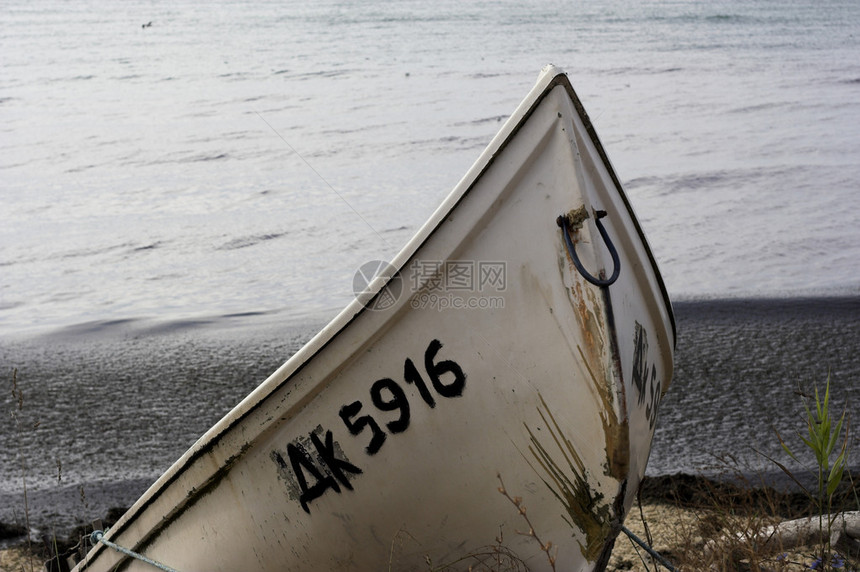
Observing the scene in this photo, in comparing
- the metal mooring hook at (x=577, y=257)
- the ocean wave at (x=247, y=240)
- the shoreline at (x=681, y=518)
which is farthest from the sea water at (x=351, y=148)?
the metal mooring hook at (x=577, y=257)

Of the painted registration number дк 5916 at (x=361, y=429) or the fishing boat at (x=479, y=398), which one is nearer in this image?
the fishing boat at (x=479, y=398)

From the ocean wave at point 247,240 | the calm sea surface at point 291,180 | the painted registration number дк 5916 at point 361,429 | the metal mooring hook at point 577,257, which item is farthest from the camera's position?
the ocean wave at point 247,240

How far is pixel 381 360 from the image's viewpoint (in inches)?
96.2

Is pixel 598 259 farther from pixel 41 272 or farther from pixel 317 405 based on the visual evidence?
pixel 41 272

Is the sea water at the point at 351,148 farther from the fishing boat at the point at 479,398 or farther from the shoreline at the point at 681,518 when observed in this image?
the fishing boat at the point at 479,398

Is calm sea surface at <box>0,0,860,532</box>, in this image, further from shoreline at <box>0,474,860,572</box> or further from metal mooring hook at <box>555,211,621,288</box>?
metal mooring hook at <box>555,211,621,288</box>

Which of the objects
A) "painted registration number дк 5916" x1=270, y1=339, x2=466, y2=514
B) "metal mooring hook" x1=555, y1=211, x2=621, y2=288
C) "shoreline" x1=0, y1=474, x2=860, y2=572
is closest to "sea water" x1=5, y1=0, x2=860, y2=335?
"shoreline" x1=0, y1=474, x2=860, y2=572

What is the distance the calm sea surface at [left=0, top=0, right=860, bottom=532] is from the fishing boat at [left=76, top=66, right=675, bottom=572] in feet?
4.51

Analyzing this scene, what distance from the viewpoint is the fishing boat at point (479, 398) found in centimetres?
230

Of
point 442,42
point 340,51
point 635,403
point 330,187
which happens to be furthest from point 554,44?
point 635,403

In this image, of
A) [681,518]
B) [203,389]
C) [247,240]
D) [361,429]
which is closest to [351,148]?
[247,240]

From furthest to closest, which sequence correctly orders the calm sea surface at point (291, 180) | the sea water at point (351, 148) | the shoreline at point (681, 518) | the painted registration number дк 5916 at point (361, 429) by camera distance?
the sea water at point (351, 148)
the calm sea surface at point (291, 180)
the shoreline at point (681, 518)
the painted registration number дк 5916 at point (361, 429)

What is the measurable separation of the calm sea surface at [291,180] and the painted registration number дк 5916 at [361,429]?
137 centimetres

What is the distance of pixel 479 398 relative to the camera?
240 centimetres
